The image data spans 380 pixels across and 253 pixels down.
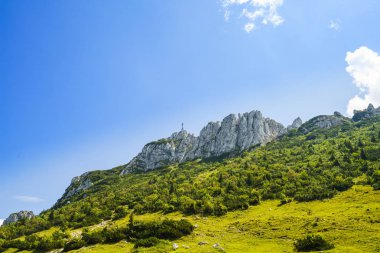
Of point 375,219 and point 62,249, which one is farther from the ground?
point 62,249

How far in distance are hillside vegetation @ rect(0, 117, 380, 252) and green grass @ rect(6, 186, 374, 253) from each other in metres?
0.13

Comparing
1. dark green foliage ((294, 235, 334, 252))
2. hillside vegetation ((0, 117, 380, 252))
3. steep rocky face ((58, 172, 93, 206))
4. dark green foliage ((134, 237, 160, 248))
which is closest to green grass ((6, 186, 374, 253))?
hillside vegetation ((0, 117, 380, 252))

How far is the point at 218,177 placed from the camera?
400 ft

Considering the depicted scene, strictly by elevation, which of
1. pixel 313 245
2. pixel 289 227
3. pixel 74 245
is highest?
pixel 74 245

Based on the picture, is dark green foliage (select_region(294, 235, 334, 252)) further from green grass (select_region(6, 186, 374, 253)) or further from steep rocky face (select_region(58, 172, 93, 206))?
steep rocky face (select_region(58, 172, 93, 206))

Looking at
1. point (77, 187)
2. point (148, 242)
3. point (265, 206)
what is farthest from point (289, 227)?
point (77, 187)

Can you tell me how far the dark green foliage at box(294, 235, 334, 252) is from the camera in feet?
129

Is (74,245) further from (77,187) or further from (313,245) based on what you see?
(77,187)

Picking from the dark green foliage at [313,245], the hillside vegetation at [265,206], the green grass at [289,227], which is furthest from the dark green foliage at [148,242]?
the dark green foliage at [313,245]

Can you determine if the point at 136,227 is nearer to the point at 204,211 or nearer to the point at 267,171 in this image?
the point at 204,211

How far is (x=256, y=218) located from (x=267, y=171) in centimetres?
4924

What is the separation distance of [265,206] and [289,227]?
2351 cm

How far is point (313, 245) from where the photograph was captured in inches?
1566

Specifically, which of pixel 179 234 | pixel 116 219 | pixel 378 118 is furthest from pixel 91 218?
pixel 378 118
